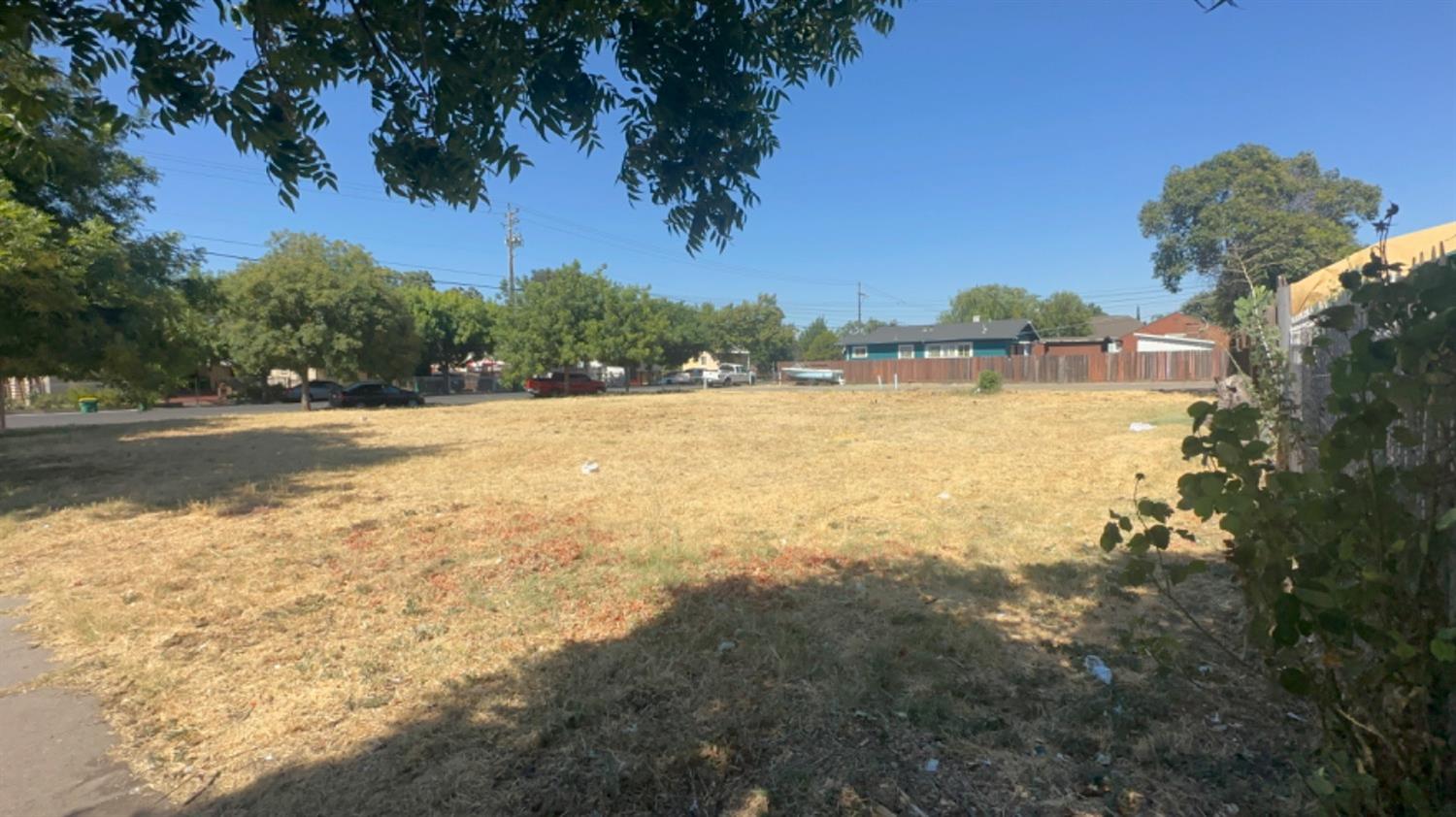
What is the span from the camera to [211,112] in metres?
2.79

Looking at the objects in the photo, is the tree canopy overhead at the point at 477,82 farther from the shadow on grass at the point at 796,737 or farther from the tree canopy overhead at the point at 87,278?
the tree canopy overhead at the point at 87,278

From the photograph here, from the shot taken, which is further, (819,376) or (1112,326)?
A: (1112,326)

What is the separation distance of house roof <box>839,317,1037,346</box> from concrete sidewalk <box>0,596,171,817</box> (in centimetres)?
6131

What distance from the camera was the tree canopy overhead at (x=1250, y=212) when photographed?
2355 cm

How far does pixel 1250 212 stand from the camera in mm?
25172

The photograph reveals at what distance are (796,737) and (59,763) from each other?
3.19 meters

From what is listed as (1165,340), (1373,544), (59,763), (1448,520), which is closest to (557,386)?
(59,763)

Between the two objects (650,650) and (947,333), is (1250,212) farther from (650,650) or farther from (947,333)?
(947,333)

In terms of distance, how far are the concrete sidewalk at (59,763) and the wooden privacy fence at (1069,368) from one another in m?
40.1

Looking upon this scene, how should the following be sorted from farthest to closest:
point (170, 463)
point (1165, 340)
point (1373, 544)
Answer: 1. point (1165, 340)
2. point (170, 463)
3. point (1373, 544)

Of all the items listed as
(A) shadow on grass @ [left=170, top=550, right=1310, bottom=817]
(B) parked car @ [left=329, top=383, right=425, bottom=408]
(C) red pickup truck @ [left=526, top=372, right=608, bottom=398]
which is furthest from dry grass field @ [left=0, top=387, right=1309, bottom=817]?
(C) red pickup truck @ [left=526, top=372, right=608, bottom=398]

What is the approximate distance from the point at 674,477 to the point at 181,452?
1203 cm

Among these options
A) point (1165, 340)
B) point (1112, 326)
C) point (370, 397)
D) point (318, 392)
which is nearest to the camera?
point (370, 397)

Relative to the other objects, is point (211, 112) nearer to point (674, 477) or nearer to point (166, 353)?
point (674, 477)
